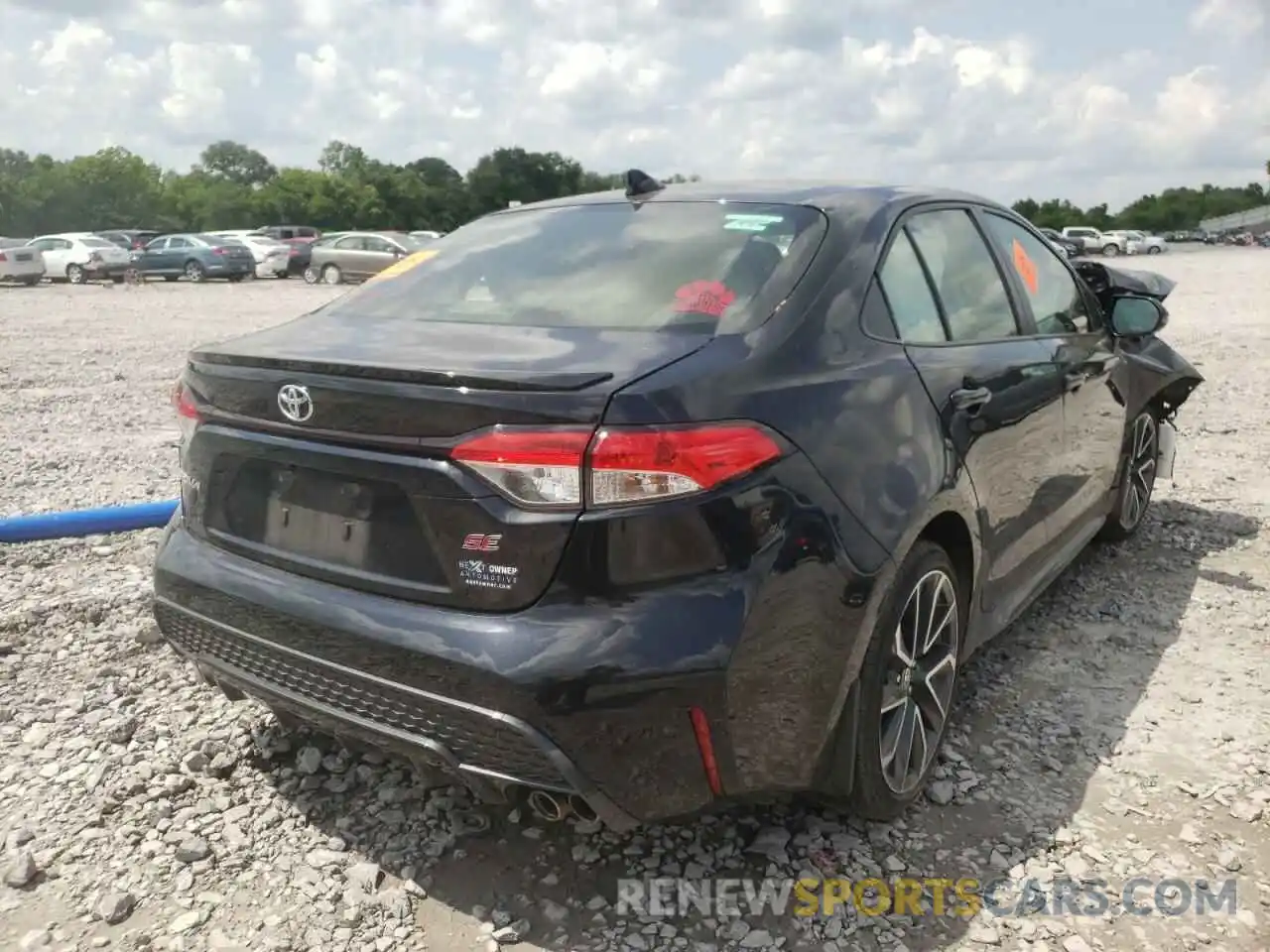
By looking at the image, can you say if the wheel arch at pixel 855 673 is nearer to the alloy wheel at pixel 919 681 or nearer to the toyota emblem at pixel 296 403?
the alloy wheel at pixel 919 681

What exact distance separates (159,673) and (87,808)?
2.64 feet

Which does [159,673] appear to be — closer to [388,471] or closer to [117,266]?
[388,471]

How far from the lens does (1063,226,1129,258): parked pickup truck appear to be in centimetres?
5906

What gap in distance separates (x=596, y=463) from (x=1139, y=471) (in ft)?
13.2

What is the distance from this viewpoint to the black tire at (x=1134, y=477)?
4953 millimetres

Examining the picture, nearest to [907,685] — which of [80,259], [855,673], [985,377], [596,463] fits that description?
[855,673]

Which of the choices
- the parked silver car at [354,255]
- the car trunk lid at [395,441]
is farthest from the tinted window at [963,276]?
the parked silver car at [354,255]

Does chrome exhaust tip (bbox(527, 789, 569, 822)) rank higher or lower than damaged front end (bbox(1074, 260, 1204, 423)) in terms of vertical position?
lower

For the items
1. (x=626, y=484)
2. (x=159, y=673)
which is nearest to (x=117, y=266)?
(x=159, y=673)

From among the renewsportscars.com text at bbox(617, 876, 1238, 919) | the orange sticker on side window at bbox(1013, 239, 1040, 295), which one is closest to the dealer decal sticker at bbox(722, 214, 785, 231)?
the orange sticker on side window at bbox(1013, 239, 1040, 295)

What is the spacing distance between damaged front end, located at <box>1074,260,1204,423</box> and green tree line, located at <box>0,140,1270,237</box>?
2490 inches

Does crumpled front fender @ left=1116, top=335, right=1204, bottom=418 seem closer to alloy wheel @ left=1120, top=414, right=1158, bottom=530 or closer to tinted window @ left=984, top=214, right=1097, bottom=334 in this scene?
alloy wheel @ left=1120, top=414, right=1158, bottom=530

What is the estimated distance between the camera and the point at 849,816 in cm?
292

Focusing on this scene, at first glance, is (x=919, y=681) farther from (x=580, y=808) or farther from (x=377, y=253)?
(x=377, y=253)
